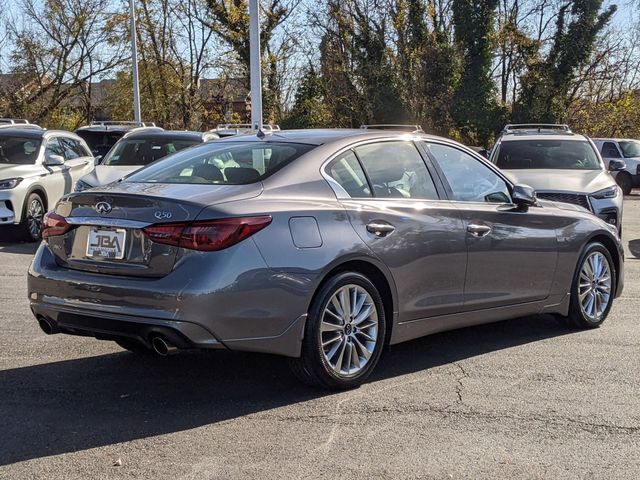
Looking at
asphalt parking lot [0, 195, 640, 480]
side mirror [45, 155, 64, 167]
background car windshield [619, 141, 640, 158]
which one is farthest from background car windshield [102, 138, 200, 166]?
background car windshield [619, 141, 640, 158]

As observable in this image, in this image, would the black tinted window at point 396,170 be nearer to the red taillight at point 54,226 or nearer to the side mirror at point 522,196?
the side mirror at point 522,196

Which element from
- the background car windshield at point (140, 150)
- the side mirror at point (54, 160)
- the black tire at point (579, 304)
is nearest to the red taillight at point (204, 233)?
the black tire at point (579, 304)

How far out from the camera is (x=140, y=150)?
512 inches

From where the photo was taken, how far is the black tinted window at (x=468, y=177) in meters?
5.80

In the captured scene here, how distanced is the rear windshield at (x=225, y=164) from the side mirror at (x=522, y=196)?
179 centimetres

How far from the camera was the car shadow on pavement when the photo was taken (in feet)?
13.7

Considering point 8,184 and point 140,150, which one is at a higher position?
point 140,150

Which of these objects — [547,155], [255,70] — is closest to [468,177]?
[547,155]

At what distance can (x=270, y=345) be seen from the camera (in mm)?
4488

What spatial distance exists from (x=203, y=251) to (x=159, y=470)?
1173 millimetres

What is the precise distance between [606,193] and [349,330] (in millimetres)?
6557

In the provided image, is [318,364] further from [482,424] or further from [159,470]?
[159,470]

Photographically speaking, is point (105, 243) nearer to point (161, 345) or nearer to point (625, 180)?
point (161, 345)

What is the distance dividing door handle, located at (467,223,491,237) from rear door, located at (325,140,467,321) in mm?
98
